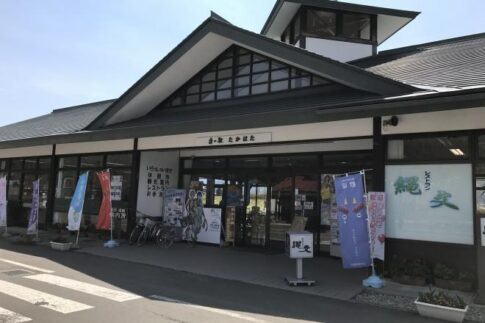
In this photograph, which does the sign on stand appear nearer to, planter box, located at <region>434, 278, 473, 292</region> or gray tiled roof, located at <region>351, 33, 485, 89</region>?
planter box, located at <region>434, 278, 473, 292</region>

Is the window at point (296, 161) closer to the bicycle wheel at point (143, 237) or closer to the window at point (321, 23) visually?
the bicycle wheel at point (143, 237)

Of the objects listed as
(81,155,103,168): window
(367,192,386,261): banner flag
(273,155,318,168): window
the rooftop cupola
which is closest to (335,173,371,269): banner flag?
(367,192,386,261): banner flag

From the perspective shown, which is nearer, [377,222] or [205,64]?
[377,222]

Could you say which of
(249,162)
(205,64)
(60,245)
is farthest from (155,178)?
(205,64)

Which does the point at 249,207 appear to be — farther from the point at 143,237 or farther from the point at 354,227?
the point at 354,227

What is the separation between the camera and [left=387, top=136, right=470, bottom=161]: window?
8.52m

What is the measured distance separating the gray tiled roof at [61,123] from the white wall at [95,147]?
66 cm

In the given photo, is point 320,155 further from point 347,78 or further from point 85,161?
point 85,161

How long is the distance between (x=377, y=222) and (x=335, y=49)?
7.59 metres

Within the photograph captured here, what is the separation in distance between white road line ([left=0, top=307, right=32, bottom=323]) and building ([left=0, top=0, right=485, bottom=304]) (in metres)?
6.43

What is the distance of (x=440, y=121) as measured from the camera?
8617mm

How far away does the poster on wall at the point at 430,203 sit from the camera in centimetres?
837

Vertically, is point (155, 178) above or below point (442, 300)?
above

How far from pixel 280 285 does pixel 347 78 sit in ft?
16.7
